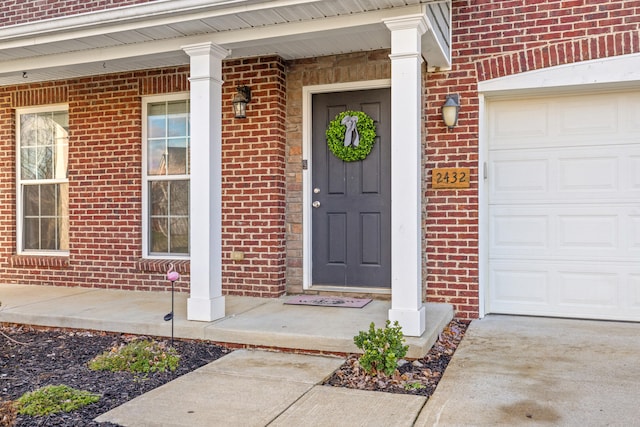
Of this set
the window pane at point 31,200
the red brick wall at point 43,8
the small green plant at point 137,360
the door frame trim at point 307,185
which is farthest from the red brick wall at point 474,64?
the window pane at point 31,200

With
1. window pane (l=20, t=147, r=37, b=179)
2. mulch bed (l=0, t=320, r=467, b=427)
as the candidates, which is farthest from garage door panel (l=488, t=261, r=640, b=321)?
window pane (l=20, t=147, r=37, b=179)

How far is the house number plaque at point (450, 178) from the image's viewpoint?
506cm

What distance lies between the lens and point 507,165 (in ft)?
17.1

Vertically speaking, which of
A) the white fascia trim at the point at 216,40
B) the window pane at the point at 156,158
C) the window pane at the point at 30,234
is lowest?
the window pane at the point at 30,234

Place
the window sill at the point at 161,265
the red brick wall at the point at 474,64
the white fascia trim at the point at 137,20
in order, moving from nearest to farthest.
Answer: the white fascia trim at the point at 137,20 < the red brick wall at the point at 474,64 < the window sill at the point at 161,265

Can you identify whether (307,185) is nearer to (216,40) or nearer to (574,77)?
(216,40)

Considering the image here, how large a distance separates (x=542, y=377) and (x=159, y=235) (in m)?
4.34

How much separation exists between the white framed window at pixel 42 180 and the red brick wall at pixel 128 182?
112 millimetres

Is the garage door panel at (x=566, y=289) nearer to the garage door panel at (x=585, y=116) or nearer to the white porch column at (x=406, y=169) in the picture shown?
the garage door panel at (x=585, y=116)

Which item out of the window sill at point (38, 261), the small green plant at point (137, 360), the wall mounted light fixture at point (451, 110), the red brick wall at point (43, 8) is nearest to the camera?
the small green plant at point (137, 360)

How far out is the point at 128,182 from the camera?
623 cm

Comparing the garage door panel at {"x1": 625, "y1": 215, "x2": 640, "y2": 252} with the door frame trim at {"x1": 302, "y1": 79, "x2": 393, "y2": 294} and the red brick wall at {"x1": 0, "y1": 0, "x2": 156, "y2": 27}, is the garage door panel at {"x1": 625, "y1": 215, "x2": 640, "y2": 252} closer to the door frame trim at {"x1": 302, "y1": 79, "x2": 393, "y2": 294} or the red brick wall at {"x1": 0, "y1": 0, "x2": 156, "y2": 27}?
the door frame trim at {"x1": 302, "y1": 79, "x2": 393, "y2": 294}

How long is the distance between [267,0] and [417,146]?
1536 millimetres

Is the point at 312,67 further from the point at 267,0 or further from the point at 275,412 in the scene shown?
the point at 275,412
